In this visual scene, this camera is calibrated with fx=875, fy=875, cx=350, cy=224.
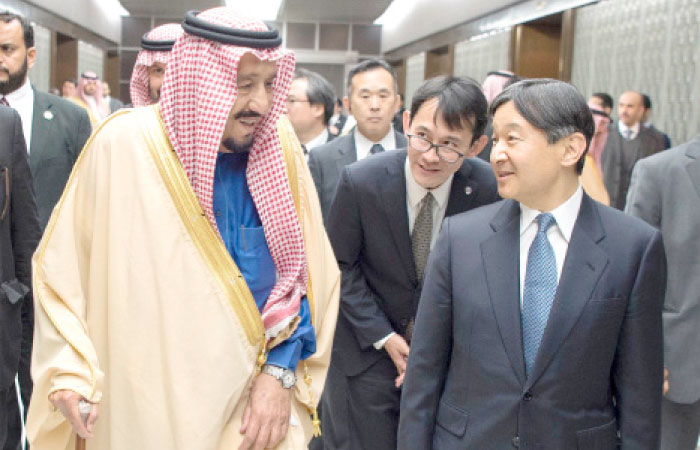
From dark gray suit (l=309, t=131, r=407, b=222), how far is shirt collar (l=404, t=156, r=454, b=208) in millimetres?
1295

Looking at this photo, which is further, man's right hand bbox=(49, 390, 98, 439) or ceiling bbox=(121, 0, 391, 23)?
ceiling bbox=(121, 0, 391, 23)

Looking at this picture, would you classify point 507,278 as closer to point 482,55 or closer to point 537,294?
point 537,294

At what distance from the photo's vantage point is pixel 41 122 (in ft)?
14.0

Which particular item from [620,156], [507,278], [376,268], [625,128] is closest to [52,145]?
[376,268]

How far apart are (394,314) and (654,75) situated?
7.42 meters

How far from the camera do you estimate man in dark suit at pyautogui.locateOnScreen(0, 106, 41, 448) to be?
326 centimetres

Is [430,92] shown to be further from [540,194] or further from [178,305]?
[178,305]

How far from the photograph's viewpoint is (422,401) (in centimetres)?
240

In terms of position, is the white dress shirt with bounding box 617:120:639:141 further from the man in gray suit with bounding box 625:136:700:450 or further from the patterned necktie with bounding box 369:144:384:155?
the man in gray suit with bounding box 625:136:700:450

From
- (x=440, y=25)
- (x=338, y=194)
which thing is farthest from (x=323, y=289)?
(x=440, y=25)

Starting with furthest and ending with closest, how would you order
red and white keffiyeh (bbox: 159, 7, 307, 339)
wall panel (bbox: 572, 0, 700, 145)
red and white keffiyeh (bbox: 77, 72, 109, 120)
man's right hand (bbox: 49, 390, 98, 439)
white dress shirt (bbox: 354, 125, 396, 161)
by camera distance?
red and white keffiyeh (bbox: 77, 72, 109, 120) → wall panel (bbox: 572, 0, 700, 145) → white dress shirt (bbox: 354, 125, 396, 161) → red and white keffiyeh (bbox: 159, 7, 307, 339) → man's right hand (bbox: 49, 390, 98, 439)

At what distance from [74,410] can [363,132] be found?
10.1ft

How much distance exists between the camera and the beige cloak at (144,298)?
7.61ft

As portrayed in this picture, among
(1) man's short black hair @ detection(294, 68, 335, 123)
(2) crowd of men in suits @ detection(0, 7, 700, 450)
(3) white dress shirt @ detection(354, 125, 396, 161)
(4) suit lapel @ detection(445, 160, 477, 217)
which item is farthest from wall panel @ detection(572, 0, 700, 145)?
(4) suit lapel @ detection(445, 160, 477, 217)
